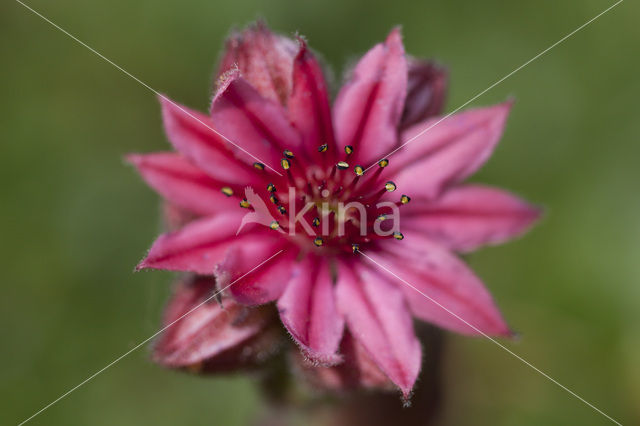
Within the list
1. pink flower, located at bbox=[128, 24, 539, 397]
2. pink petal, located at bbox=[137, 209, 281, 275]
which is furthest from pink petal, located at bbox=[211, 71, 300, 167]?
pink petal, located at bbox=[137, 209, 281, 275]

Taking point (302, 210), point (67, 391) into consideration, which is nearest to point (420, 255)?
point (302, 210)

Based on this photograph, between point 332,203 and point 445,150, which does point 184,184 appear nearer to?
point 332,203

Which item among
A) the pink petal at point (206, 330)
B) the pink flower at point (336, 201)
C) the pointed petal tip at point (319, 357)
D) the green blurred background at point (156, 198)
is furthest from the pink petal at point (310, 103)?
the green blurred background at point (156, 198)

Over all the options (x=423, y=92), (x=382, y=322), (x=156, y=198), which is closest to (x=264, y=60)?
(x=423, y=92)

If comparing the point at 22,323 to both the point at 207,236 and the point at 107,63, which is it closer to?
the point at 107,63

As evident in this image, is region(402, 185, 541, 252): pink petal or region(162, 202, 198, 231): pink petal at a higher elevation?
region(162, 202, 198, 231): pink petal

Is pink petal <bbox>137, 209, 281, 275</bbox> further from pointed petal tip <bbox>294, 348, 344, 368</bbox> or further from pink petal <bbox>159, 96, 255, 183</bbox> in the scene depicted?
pointed petal tip <bbox>294, 348, 344, 368</bbox>
